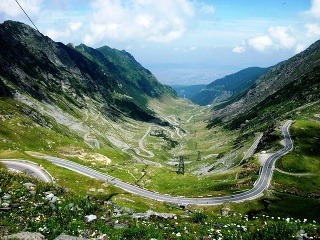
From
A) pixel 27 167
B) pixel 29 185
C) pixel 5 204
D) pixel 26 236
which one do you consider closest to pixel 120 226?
pixel 26 236

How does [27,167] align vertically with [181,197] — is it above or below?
above

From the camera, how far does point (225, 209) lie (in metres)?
102

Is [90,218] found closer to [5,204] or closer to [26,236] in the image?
[26,236]

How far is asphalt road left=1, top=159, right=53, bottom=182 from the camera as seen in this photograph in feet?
305

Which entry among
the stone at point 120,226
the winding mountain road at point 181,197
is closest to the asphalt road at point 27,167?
the winding mountain road at point 181,197

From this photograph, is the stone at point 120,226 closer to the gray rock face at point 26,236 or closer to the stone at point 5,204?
the gray rock face at point 26,236

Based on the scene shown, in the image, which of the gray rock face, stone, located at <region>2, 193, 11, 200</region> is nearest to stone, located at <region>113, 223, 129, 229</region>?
the gray rock face

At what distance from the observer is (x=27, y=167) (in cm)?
9812

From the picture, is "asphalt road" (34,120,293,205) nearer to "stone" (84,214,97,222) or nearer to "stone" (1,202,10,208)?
"stone" (84,214,97,222)

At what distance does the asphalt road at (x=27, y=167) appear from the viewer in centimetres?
9295

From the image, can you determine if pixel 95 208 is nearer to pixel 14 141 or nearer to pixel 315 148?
pixel 14 141

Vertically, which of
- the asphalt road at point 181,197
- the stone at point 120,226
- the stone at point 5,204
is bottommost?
the stone at point 120,226

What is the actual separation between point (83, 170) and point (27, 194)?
91.8 m

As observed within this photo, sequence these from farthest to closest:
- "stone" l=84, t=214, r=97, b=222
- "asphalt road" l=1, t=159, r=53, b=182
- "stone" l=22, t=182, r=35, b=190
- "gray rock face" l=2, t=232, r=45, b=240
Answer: "asphalt road" l=1, t=159, r=53, b=182, "stone" l=22, t=182, r=35, b=190, "stone" l=84, t=214, r=97, b=222, "gray rock face" l=2, t=232, r=45, b=240
